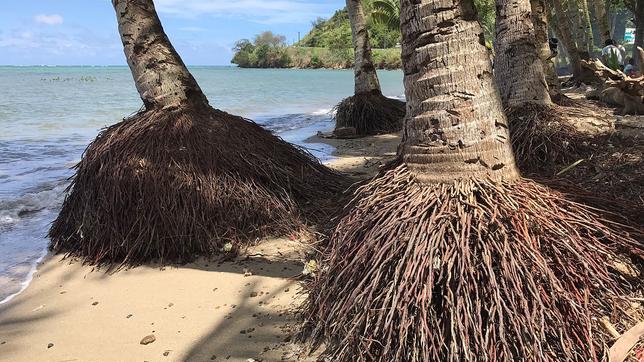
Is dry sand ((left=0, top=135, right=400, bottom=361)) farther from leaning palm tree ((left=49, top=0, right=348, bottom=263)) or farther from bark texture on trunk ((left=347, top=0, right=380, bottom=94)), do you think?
bark texture on trunk ((left=347, top=0, right=380, bottom=94))

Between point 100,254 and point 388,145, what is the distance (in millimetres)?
6176

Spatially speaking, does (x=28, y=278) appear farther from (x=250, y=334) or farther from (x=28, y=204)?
(x=28, y=204)

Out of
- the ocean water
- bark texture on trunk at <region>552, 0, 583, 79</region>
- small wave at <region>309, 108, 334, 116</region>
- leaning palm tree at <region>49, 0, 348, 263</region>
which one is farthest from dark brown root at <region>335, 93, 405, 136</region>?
bark texture on trunk at <region>552, 0, 583, 79</region>

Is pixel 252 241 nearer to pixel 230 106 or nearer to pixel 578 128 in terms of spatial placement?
pixel 578 128

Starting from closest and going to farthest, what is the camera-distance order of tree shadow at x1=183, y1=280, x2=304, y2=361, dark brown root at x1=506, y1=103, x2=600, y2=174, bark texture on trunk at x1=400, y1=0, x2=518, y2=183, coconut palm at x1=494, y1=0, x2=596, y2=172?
bark texture on trunk at x1=400, y1=0, x2=518, y2=183, tree shadow at x1=183, y1=280, x2=304, y2=361, dark brown root at x1=506, y1=103, x2=600, y2=174, coconut palm at x1=494, y1=0, x2=596, y2=172

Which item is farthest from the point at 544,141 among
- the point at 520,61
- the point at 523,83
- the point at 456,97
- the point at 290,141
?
the point at 290,141

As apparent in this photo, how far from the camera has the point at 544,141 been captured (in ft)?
16.1

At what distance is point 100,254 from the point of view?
14.6 ft

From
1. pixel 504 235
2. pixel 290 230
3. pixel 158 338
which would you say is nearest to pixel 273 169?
pixel 290 230

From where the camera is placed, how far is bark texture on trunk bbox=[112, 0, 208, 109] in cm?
518

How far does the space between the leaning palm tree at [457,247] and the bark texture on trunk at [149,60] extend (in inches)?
118

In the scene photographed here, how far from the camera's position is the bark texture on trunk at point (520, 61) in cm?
574

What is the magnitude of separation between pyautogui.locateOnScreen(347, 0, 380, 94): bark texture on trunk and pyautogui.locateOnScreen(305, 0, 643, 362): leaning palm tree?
8.87 m

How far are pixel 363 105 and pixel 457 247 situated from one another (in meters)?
9.40
